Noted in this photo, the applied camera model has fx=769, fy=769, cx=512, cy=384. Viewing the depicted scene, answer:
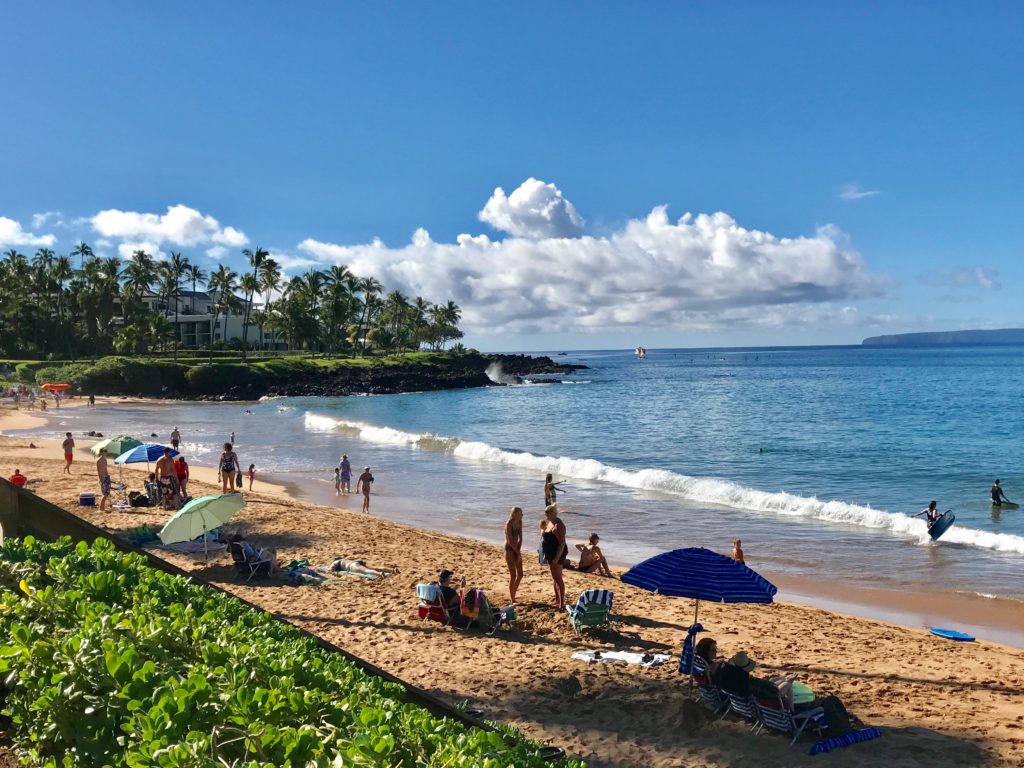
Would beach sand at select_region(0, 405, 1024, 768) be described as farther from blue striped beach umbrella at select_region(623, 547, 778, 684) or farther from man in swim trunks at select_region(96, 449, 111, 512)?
man in swim trunks at select_region(96, 449, 111, 512)

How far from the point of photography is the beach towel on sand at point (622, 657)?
30.9 ft

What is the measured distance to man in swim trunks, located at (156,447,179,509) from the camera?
1805cm

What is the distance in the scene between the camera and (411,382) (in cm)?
8588

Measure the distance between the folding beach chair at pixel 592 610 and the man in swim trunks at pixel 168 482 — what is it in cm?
1164

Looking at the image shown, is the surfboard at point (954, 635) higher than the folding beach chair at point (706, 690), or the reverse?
the folding beach chair at point (706, 690)

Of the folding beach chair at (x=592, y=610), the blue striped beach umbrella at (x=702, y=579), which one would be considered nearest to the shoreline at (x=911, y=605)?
the folding beach chair at (x=592, y=610)

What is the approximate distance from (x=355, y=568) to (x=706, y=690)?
7.01 meters

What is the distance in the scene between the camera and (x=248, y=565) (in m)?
12.8

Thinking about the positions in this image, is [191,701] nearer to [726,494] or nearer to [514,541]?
[514,541]

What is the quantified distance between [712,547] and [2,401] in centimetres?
5527

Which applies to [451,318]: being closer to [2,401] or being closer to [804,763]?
[2,401]

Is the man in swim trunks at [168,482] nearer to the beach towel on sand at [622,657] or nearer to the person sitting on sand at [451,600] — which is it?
the person sitting on sand at [451,600]

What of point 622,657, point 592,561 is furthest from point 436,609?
point 592,561

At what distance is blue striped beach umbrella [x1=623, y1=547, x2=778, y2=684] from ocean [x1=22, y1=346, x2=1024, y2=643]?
7.53 meters
